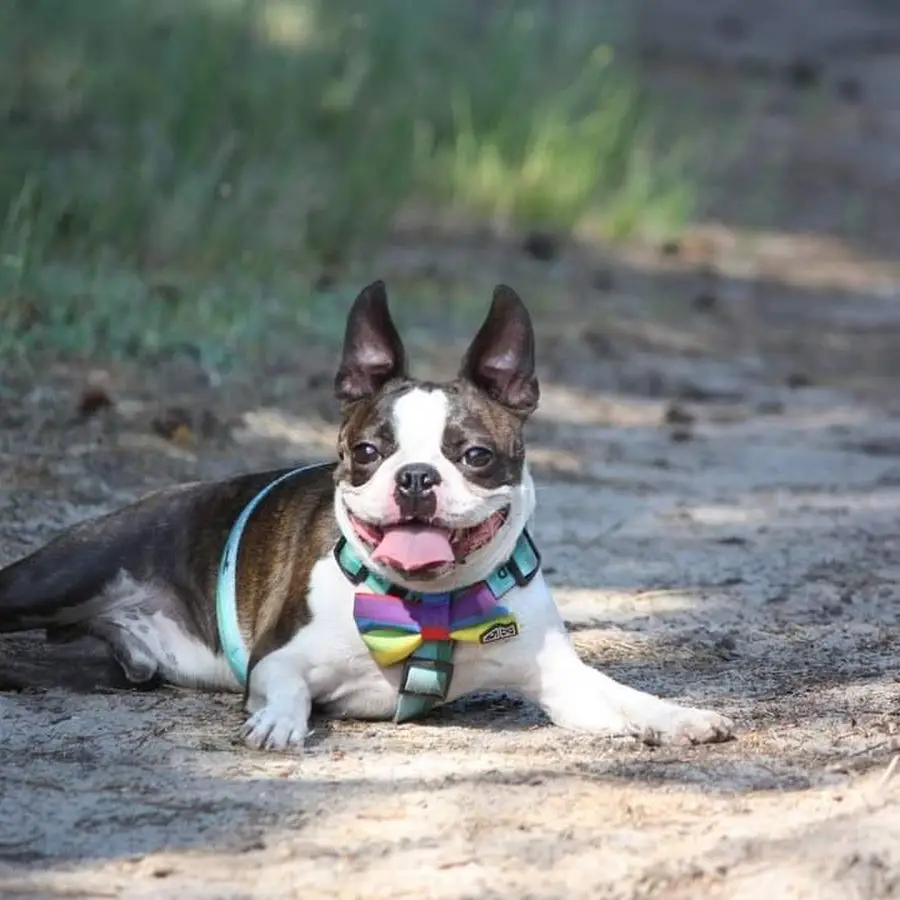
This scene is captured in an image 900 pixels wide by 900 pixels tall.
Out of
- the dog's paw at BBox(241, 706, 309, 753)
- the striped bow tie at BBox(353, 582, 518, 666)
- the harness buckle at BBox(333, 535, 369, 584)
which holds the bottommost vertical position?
the dog's paw at BBox(241, 706, 309, 753)

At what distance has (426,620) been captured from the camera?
4.77 metres

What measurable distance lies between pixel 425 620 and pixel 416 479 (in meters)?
0.37

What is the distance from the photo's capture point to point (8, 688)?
16.7 feet

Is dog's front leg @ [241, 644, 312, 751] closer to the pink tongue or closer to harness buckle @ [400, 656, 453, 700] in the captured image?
harness buckle @ [400, 656, 453, 700]

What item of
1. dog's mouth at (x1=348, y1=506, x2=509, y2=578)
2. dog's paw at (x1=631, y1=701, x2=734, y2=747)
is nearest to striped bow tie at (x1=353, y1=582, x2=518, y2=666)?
dog's mouth at (x1=348, y1=506, x2=509, y2=578)

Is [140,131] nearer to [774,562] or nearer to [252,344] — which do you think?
[252,344]

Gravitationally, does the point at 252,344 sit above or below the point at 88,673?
above

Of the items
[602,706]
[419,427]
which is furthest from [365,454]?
[602,706]

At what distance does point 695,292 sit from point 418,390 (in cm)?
710

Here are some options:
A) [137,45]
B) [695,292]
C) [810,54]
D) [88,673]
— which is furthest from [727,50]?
[88,673]

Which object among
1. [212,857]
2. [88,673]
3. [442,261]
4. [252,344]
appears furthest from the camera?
[442,261]

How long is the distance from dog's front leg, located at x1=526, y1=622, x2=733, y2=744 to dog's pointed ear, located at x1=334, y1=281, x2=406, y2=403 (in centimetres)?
72

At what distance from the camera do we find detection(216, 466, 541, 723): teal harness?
475cm

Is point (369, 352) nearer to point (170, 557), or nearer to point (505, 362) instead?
point (505, 362)
